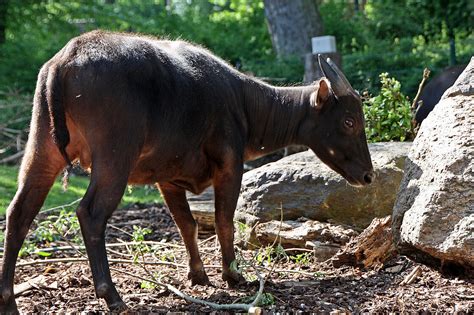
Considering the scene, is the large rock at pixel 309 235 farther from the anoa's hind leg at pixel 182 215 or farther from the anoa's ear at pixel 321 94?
the anoa's ear at pixel 321 94

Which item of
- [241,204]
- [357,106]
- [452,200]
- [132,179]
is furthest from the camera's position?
[241,204]

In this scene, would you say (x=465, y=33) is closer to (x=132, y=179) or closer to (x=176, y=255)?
(x=176, y=255)

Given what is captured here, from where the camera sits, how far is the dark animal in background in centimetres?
1227

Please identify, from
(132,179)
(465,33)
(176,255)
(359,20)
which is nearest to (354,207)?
(176,255)

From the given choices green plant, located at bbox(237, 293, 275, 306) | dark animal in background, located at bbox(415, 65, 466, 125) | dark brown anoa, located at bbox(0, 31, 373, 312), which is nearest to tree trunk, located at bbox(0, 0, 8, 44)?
dark animal in background, located at bbox(415, 65, 466, 125)

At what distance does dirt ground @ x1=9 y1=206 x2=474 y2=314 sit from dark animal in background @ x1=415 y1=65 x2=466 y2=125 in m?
5.50

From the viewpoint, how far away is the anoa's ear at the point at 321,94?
6.82 m

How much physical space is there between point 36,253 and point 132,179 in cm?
187

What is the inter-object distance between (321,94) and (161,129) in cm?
159

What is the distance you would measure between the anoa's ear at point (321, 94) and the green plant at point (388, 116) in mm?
1909

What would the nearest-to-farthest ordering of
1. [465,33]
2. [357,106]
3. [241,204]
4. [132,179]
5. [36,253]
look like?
[132,179]
[357,106]
[36,253]
[241,204]
[465,33]

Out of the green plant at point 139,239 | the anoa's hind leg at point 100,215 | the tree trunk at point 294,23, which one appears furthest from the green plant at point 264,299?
the tree trunk at point 294,23

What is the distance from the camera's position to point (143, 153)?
5.92 metres

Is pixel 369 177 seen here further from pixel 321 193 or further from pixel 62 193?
pixel 62 193
